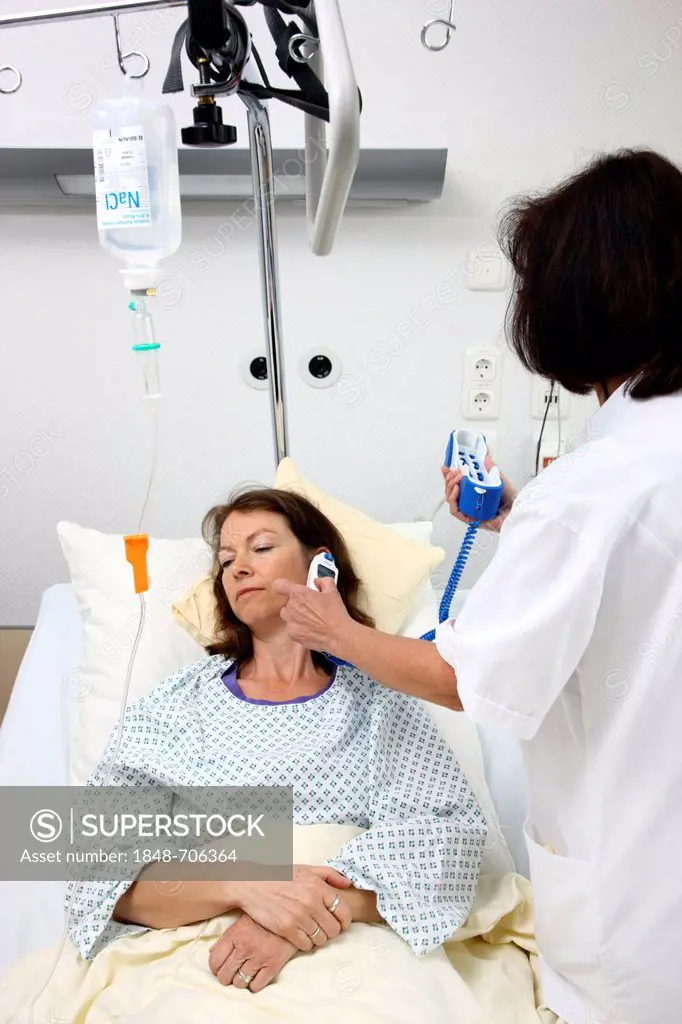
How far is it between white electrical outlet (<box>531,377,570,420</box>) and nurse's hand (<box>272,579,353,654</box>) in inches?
48.5

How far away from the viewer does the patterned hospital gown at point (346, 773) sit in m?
1.36

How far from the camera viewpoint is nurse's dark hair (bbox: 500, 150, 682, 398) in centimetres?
106

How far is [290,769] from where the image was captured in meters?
1.48

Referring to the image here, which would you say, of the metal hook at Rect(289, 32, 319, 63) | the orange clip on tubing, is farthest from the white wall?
the metal hook at Rect(289, 32, 319, 63)

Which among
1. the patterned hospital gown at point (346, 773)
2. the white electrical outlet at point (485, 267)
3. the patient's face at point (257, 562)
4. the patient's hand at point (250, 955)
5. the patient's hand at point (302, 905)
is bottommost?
the patient's hand at point (250, 955)

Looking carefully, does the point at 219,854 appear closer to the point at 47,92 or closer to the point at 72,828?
the point at 72,828

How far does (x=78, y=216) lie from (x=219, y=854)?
1572 mm

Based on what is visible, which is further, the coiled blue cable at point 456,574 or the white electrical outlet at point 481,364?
the white electrical outlet at point 481,364

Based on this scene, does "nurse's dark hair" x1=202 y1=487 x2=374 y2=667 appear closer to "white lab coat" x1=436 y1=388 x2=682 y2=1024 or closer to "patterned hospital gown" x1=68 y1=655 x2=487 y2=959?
"patterned hospital gown" x1=68 y1=655 x2=487 y2=959

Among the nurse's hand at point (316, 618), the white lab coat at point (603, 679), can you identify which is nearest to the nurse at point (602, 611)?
the white lab coat at point (603, 679)

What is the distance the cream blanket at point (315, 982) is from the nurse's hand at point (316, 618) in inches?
14.0

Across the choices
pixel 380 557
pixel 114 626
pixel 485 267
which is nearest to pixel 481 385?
pixel 485 267

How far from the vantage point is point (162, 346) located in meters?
2.36

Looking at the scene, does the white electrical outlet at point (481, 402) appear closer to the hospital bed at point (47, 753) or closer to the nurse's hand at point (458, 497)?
the hospital bed at point (47, 753)
